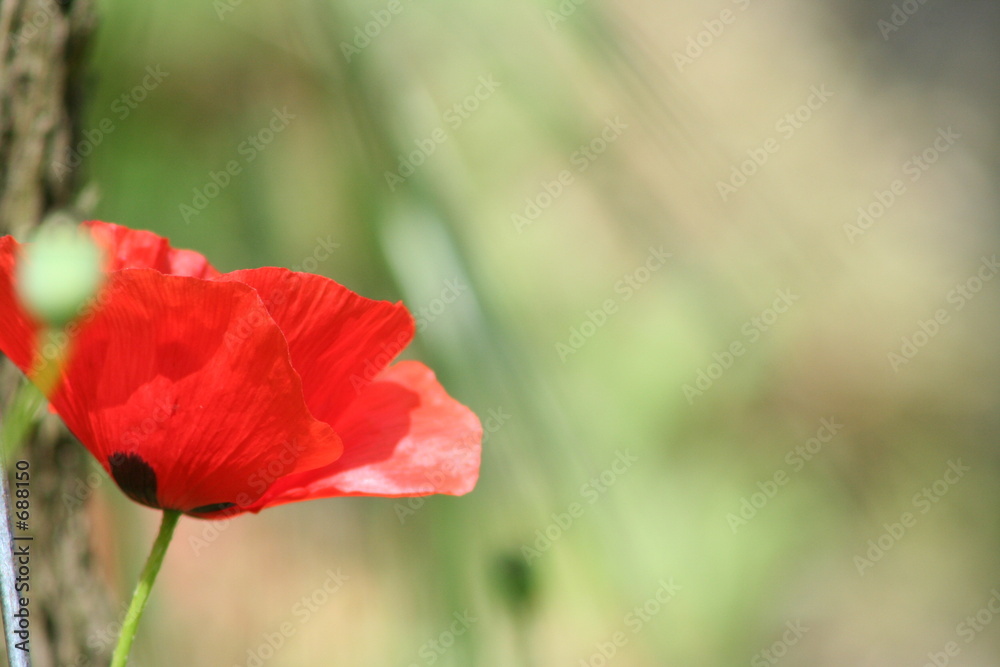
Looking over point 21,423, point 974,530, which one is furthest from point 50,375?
point 974,530

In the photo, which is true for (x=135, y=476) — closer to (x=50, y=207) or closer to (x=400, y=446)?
(x=400, y=446)

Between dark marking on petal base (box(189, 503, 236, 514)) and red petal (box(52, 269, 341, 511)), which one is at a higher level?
red petal (box(52, 269, 341, 511))

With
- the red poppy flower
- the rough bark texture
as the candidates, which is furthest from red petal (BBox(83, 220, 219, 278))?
the rough bark texture

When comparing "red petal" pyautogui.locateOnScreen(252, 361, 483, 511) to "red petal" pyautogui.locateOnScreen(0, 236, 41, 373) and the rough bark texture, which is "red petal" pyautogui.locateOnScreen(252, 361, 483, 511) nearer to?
"red petal" pyautogui.locateOnScreen(0, 236, 41, 373)

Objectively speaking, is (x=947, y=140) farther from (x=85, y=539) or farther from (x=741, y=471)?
(x=85, y=539)

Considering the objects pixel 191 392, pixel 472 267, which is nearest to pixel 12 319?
pixel 191 392

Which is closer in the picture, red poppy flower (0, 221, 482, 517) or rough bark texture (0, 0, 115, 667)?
red poppy flower (0, 221, 482, 517)

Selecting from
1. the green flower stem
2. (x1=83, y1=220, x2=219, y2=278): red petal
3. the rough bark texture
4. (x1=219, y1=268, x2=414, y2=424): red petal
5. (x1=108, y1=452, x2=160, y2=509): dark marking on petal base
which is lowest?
the rough bark texture
